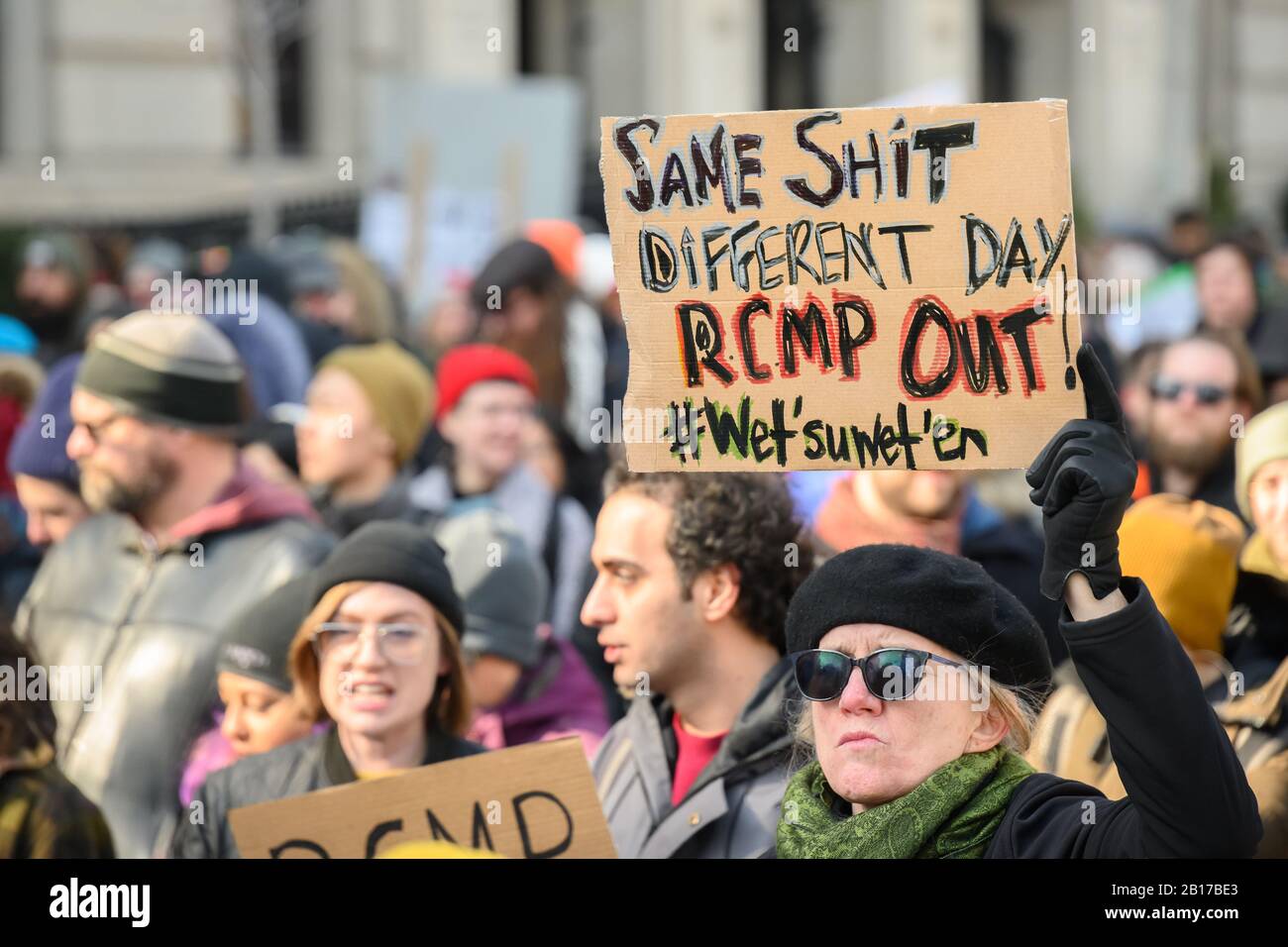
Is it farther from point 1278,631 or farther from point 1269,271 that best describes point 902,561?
point 1269,271

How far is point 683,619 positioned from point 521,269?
432cm

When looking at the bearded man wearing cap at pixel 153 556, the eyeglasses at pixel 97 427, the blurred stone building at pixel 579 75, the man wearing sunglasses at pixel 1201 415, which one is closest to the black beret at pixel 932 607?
the bearded man wearing cap at pixel 153 556

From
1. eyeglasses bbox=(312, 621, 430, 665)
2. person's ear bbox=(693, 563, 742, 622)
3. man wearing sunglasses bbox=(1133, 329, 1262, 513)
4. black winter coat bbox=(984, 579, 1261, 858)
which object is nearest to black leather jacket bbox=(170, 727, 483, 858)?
eyeglasses bbox=(312, 621, 430, 665)

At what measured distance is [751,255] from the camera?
2529 mm


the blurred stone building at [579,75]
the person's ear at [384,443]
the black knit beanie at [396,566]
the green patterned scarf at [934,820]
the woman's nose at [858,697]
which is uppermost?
the blurred stone building at [579,75]

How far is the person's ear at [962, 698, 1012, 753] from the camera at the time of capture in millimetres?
2373

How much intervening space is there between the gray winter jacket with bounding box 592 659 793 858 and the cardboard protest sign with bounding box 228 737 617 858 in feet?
0.46

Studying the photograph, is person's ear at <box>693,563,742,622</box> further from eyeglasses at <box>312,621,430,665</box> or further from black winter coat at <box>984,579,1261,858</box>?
black winter coat at <box>984,579,1261,858</box>

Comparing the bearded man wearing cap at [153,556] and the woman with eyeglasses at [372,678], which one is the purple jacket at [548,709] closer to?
the bearded man wearing cap at [153,556]

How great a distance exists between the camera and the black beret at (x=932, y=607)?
2.36 meters

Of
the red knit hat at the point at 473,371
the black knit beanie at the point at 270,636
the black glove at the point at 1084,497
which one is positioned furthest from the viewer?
the red knit hat at the point at 473,371

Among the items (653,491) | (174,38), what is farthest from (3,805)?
(174,38)

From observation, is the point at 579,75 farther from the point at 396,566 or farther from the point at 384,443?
the point at 396,566

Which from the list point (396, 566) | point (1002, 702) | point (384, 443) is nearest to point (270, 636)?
point (396, 566)
